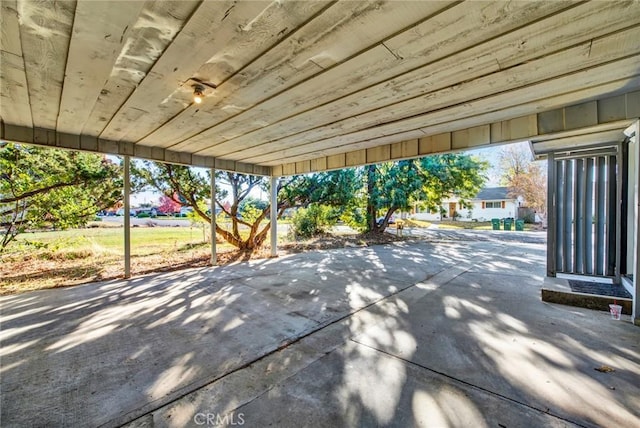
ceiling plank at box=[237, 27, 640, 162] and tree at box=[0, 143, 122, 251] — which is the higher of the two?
ceiling plank at box=[237, 27, 640, 162]

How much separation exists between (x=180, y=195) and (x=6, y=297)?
4.53 meters

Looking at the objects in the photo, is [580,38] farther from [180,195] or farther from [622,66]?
[180,195]

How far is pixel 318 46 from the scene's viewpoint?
1.98 m

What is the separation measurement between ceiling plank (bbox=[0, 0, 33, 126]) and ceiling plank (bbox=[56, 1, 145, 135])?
286mm

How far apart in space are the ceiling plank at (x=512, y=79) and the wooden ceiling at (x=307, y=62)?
0.02 meters

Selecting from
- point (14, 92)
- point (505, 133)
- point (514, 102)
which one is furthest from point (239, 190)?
point (514, 102)

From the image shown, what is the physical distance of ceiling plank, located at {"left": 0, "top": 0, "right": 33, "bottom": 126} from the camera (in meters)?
1.71

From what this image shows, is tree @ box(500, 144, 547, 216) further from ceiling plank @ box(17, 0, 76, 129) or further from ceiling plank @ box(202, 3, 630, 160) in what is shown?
ceiling plank @ box(17, 0, 76, 129)

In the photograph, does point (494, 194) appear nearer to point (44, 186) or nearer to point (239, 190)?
point (239, 190)

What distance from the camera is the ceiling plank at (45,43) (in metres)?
1.63

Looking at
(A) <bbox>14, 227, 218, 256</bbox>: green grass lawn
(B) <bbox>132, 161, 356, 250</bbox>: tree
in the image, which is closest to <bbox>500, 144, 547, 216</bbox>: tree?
(B) <bbox>132, 161, 356, 250</bbox>: tree

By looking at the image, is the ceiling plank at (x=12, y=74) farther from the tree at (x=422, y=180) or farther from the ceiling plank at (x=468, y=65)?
the tree at (x=422, y=180)

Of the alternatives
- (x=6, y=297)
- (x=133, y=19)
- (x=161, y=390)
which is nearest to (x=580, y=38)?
(x=133, y=19)

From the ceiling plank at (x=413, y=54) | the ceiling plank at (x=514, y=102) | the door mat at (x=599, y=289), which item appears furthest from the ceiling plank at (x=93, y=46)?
the door mat at (x=599, y=289)
